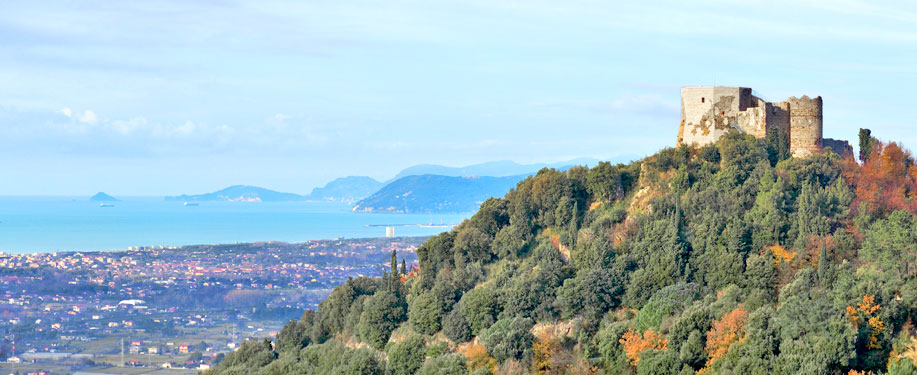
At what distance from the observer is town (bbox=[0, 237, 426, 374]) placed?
77750mm

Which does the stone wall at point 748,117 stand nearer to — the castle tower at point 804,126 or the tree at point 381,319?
the castle tower at point 804,126

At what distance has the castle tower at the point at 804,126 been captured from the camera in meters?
40.0

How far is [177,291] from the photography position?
351 feet

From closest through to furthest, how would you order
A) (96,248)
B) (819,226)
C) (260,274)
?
(819,226) → (260,274) → (96,248)

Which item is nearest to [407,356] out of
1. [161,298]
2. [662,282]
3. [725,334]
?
[662,282]

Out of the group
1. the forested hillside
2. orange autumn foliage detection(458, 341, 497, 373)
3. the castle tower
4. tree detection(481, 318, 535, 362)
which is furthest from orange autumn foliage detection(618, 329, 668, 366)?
the castle tower

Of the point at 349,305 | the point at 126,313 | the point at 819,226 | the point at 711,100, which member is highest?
the point at 711,100

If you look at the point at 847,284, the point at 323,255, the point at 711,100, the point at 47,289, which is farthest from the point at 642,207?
the point at 323,255

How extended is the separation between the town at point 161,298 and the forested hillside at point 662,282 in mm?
31786

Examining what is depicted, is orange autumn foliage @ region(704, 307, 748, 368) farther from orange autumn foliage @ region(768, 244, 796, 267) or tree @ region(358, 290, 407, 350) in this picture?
tree @ region(358, 290, 407, 350)

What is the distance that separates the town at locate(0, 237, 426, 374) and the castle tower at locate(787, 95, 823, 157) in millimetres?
37999

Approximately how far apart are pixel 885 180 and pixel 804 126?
12.0 feet

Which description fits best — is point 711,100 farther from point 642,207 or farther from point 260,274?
point 260,274

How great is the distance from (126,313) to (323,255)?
42.1 m
